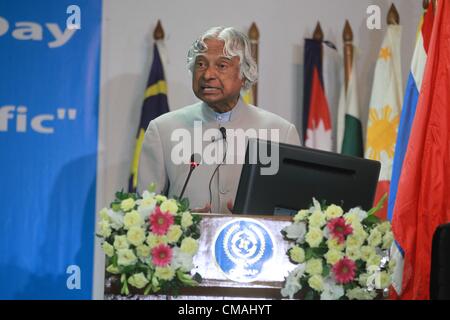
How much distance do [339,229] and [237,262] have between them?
1.05 ft

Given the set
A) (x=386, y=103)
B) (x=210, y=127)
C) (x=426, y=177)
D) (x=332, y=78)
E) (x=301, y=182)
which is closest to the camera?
(x=301, y=182)

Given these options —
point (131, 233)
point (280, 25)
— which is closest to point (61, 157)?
point (280, 25)

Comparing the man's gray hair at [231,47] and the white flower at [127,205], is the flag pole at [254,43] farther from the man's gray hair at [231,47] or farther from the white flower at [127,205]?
the white flower at [127,205]

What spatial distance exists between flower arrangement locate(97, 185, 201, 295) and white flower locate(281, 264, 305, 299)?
0.26 metres

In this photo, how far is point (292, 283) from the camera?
2199mm

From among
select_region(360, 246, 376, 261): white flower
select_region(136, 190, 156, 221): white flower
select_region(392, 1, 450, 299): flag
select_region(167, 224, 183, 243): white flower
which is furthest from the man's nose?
select_region(392, 1, 450, 299): flag

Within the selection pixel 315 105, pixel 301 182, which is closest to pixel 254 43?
pixel 315 105

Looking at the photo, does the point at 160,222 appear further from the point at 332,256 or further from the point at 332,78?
the point at 332,78

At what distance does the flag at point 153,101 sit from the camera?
4641 mm

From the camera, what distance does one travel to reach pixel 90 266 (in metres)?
4.71

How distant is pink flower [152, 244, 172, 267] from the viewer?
7.14 feet

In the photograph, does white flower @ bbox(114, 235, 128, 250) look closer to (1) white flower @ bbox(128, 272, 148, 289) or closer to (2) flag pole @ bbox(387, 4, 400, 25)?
(1) white flower @ bbox(128, 272, 148, 289)

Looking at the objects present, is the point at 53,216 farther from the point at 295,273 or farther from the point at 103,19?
the point at 295,273

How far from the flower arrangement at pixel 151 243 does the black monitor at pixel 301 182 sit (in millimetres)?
231
